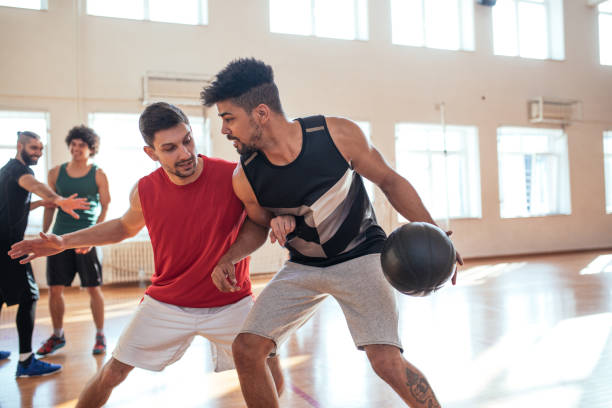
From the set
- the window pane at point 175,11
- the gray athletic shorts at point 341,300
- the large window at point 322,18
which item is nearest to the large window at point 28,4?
the window pane at point 175,11

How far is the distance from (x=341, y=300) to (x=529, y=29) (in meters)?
9.72

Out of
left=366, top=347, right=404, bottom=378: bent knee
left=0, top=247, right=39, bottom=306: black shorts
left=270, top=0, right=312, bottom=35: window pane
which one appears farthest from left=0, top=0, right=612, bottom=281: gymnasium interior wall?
left=366, top=347, right=404, bottom=378: bent knee

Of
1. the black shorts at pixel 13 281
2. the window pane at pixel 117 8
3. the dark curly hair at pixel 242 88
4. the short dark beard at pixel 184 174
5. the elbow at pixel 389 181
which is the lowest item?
the black shorts at pixel 13 281

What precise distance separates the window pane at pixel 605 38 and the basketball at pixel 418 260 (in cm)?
1049

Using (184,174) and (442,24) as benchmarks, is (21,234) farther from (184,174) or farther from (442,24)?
(442,24)

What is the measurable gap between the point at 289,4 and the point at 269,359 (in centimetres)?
709

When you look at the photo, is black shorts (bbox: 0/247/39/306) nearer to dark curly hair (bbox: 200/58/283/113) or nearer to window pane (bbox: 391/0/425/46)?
dark curly hair (bbox: 200/58/283/113)

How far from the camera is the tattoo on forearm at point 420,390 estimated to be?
1609mm

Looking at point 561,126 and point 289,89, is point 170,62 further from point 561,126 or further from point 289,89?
point 561,126

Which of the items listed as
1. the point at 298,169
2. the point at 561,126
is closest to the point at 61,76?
the point at 298,169

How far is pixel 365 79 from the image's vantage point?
27.0 feet

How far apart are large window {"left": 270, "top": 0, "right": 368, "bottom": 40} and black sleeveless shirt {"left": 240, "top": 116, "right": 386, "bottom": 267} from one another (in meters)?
6.48

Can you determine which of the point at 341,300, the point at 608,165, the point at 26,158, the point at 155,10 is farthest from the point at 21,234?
the point at 608,165

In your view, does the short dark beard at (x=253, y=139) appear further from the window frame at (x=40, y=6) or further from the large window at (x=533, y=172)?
the large window at (x=533, y=172)
